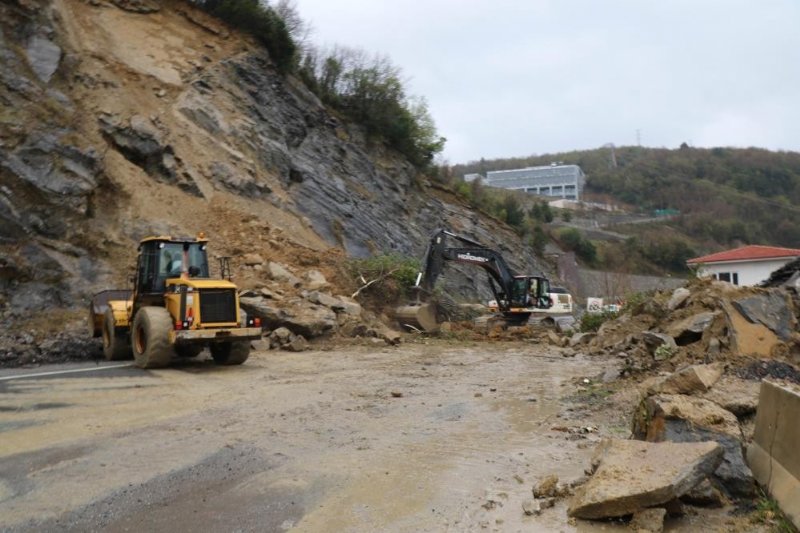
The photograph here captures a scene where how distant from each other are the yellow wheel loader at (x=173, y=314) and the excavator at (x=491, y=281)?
8.32 m

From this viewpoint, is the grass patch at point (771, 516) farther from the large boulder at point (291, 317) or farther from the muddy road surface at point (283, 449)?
the large boulder at point (291, 317)

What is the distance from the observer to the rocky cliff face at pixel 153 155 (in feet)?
53.4

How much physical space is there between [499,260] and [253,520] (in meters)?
20.6

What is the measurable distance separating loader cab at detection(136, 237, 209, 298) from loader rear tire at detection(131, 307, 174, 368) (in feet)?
2.26

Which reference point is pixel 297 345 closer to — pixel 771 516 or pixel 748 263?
pixel 771 516

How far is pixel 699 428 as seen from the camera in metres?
5.59

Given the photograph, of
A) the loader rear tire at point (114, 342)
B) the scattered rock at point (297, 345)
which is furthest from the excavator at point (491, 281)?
the loader rear tire at point (114, 342)

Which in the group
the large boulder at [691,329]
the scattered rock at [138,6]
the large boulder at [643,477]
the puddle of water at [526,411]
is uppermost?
the scattered rock at [138,6]

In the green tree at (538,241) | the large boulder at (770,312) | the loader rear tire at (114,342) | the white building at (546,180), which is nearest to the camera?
the large boulder at (770,312)

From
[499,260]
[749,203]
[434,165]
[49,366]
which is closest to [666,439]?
[49,366]

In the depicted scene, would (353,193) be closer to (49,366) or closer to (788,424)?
(49,366)

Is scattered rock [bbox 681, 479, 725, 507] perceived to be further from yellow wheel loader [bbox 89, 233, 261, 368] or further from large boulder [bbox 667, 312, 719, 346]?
yellow wheel loader [bbox 89, 233, 261, 368]

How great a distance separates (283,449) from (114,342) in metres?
8.15

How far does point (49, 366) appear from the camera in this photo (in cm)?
1322
